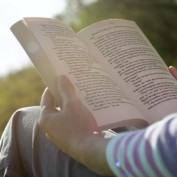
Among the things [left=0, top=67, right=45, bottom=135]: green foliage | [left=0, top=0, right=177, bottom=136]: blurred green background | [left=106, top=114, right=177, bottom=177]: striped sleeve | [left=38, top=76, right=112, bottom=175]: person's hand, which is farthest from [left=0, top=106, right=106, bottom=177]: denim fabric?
[left=0, top=0, right=177, bottom=136]: blurred green background

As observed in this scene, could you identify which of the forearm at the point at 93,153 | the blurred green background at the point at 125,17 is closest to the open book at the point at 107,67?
the forearm at the point at 93,153

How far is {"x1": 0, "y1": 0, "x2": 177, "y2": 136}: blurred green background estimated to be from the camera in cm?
415

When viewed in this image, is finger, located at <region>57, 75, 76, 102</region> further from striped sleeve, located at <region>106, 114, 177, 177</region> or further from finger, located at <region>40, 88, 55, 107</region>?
striped sleeve, located at <region>106, 114, 177, 177</region>

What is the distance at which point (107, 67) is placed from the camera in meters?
1.17

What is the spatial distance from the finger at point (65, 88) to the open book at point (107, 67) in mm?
23

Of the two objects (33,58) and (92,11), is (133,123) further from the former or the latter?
(92,11)

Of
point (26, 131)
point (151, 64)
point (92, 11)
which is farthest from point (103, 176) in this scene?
point (92, 11)

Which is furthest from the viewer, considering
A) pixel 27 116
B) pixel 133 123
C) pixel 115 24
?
pixel 115 24

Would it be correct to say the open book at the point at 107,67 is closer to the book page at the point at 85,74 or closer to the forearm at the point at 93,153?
the book page at the point at 85,74

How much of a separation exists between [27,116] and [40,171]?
13 centimetres

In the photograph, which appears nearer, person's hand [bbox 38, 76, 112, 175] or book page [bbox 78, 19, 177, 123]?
person's hand [bbox 38, 76, 112, 175]

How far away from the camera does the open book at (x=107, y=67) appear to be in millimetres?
1045

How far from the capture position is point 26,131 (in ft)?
3.68

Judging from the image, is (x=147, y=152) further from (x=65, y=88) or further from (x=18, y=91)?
(x=18, y=91)
